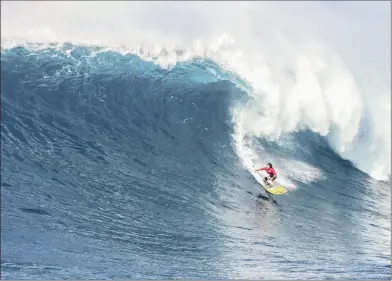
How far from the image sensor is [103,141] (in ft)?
60.3

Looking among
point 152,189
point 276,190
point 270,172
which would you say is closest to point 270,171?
point 270,172

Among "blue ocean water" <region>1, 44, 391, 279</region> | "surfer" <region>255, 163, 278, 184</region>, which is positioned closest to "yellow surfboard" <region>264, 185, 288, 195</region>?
"surfer" <region>255, 163, 278, 184</region>

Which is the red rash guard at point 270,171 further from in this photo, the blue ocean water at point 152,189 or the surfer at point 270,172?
the blue ocean water at point 152,189

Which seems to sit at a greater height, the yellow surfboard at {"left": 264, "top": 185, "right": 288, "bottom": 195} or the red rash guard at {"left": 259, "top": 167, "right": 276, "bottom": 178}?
the red rash guard at {"left": 259, "top": 167, "right": 276, "bottom": 178}

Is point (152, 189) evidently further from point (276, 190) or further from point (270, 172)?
point (276, 190)

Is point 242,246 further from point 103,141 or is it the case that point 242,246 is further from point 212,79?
point 212,79

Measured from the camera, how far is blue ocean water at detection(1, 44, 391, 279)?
12.8m

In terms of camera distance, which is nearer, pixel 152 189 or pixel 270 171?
pixel 152 189

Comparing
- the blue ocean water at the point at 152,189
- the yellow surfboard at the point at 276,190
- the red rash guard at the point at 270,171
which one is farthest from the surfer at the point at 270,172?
the blue ocean water at the point at 152,189

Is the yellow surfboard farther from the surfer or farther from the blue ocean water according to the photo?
the blue ocean water

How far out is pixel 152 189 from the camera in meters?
16.6

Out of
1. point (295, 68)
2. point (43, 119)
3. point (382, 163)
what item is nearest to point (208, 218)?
point (43, 119)

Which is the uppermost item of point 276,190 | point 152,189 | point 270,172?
point 270,172

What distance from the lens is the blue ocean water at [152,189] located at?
12.8 meters
